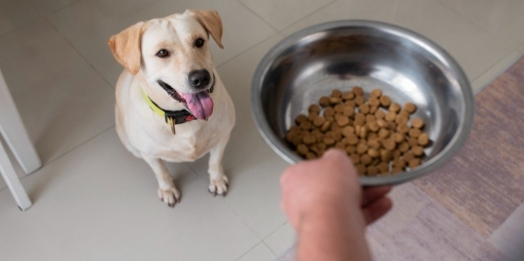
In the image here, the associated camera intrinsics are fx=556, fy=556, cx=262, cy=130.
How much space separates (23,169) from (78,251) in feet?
1.29

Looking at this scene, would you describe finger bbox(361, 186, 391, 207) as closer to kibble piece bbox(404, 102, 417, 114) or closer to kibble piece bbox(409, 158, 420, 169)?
kibble piece bbox(409, 158, 420, 169)

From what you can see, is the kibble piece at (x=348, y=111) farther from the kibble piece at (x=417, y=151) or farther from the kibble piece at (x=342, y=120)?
the kibble piece at (x=417, y=151)

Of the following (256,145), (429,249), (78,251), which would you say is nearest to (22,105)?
(78,251)

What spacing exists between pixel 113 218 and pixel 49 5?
110 centimetres

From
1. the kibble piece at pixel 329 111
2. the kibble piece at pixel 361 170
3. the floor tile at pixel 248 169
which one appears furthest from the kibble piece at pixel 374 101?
the floor tile at pixel 248 169

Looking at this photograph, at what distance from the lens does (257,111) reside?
1.27m

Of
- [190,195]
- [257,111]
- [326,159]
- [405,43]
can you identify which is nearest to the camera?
[326,159]

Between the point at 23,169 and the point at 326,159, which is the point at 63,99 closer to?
the point at 23,169

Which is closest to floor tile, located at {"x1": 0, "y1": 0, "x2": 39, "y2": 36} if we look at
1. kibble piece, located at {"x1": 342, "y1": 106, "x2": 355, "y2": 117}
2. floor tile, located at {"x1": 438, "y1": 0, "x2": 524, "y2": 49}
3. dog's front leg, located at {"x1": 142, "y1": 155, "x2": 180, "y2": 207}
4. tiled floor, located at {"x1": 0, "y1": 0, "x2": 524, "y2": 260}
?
tiled floor, located at {"x1": 0, "y1": 0, "x2": 524, "y2": 260}

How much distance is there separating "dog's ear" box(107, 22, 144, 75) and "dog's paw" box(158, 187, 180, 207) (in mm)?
571

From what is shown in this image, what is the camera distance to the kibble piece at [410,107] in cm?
152

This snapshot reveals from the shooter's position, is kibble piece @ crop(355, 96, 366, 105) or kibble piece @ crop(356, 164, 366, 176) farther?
kibble piece @ crop(355, 96, 366, 105)

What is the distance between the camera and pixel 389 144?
1.49 metres

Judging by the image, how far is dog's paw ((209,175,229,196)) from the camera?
6.21 feet
